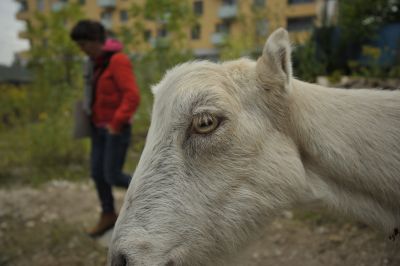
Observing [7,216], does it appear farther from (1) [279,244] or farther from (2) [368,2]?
(2) [368,2]

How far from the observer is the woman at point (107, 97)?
399cm

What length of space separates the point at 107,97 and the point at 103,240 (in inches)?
72.3

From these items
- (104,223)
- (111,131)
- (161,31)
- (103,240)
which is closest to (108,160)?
(111,131)

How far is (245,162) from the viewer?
191cm

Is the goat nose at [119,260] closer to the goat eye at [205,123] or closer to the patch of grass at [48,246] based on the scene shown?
the goat eye at [205,123]

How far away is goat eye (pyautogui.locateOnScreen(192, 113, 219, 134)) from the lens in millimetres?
1873

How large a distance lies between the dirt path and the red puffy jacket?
1.61 metres

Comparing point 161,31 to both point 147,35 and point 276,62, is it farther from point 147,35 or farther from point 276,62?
point 276,62

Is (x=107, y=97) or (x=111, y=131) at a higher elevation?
(x=107, y=97)

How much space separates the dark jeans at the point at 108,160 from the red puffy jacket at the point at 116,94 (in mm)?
183

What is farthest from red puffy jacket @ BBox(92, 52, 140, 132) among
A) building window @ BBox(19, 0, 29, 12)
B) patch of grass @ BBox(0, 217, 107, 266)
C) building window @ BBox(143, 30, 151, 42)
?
building window @ BBox(19, 0, 29, 12)

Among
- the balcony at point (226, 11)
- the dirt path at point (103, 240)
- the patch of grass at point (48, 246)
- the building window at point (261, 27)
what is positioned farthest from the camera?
the balcony at point (226, 11)

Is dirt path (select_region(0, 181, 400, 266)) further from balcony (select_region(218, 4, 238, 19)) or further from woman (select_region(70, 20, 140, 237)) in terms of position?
balcony (select_region(218, 4, 238, 19))

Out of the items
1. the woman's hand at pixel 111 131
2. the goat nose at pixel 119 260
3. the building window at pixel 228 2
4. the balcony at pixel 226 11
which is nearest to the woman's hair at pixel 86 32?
the woman's hand at pixel 111 131
